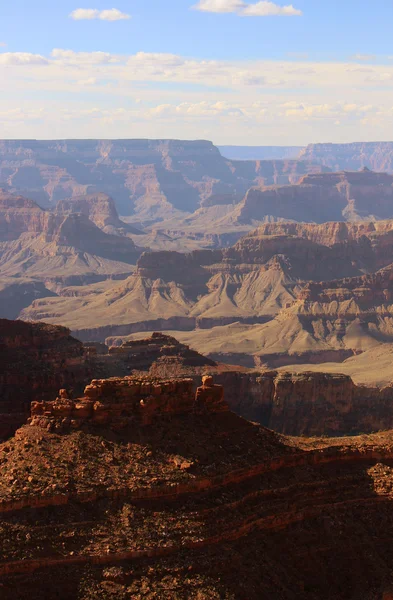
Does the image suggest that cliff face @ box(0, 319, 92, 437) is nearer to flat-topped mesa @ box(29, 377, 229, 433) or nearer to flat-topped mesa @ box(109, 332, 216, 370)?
flat-topped mesa @ box(109, 332, 216, 370)

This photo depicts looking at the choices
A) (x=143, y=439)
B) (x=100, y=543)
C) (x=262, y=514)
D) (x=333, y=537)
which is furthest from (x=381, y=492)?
(x=100, y=543)

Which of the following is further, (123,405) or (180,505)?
(123,405)

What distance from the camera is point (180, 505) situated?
3897cm

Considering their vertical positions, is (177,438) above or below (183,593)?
above

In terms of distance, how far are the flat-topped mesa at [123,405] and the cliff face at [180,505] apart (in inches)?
2.0

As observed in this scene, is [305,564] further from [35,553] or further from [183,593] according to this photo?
[35,553]

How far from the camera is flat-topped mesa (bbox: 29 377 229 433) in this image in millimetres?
42094

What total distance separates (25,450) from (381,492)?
14.7 metres

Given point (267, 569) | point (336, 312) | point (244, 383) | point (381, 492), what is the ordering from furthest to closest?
point (336, 312), point (244, 383), point (381, 492), point (267, 569)

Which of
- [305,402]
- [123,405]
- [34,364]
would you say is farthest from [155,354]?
[123,405]

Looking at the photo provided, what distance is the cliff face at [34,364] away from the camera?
69.0m

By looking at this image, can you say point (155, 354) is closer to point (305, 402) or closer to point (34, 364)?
point (305, 402)

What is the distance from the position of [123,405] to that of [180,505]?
545cm

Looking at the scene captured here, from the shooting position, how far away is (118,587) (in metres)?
35.2
